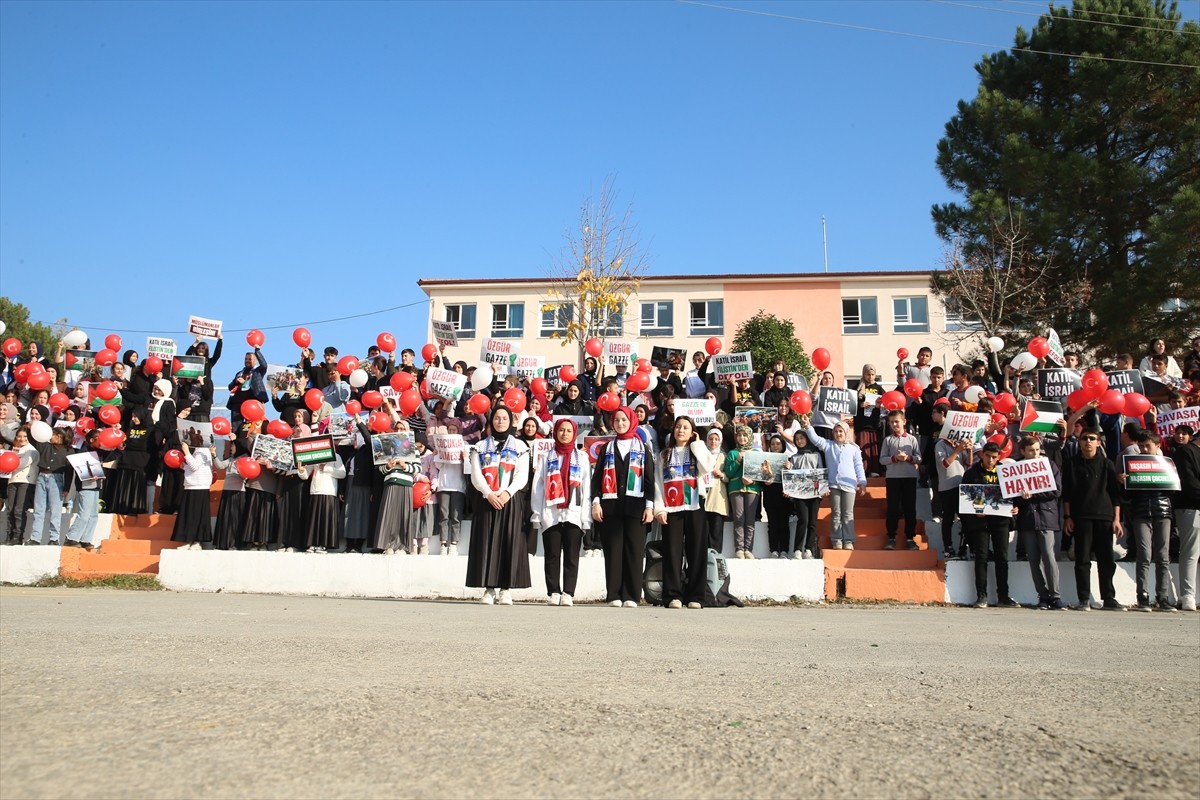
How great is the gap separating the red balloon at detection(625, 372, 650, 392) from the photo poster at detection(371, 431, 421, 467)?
3.83 metres

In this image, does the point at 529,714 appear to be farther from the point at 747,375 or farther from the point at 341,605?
the point at 747,375

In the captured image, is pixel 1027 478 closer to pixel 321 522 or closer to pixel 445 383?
pixel 445 383

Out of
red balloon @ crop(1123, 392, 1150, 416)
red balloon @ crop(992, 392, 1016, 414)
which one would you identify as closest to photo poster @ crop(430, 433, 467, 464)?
red balloon @ crop(992, 392, 1016, 414)

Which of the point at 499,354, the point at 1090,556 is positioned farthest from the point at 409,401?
the point at 1090,556

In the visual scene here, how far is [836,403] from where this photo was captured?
48.5 ft

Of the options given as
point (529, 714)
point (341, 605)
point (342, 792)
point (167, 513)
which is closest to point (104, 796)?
point (342, 792)

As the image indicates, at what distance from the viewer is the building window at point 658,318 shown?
5338 centimetres

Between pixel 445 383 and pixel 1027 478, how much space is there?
811 cm

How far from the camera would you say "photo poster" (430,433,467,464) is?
44.1 feet

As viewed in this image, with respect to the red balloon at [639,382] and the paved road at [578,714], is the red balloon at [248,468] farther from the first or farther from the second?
the paved road at [578,714]

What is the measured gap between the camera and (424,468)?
13.7m

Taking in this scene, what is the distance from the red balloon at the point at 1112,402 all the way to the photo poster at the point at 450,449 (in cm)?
865

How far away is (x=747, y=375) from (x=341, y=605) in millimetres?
8256

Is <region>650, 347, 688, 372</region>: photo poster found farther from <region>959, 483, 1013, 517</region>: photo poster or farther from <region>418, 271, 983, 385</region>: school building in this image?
<region>418, 271, 983, 385</region>: school building
